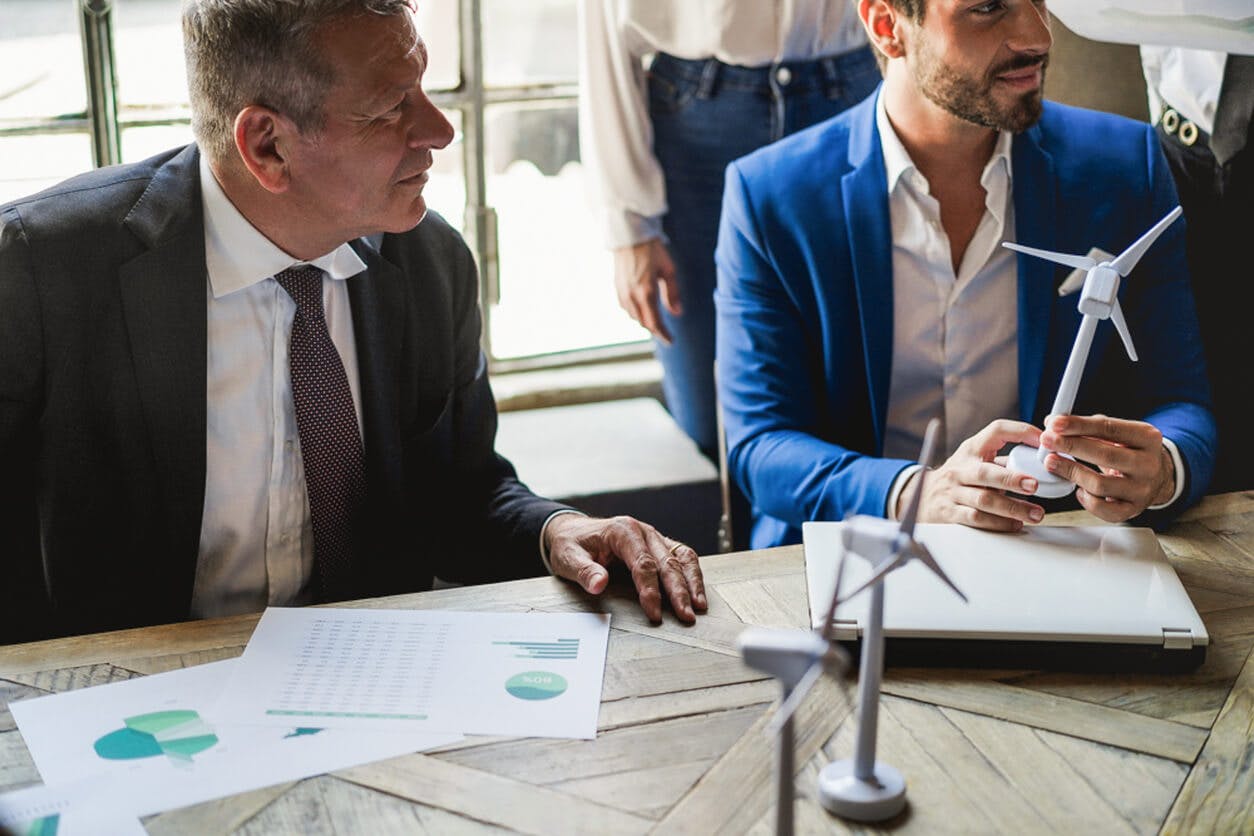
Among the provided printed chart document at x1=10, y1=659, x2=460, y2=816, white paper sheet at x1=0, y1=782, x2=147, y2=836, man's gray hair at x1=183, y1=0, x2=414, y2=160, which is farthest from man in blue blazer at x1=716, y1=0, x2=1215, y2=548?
white paper sheet at x1=0, y1=782, x2=147, y2=836

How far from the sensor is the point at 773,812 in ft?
3.84

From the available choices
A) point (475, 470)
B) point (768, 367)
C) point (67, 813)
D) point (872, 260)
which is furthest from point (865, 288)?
point (67, 813)

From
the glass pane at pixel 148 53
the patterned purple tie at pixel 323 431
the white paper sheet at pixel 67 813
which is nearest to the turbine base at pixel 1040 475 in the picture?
the patterned purple tie at pixel 323 431

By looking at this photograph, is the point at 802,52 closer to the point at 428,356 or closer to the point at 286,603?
the point at 428,356

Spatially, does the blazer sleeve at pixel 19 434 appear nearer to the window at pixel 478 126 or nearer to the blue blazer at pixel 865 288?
the blue blazer at pixel 865 288

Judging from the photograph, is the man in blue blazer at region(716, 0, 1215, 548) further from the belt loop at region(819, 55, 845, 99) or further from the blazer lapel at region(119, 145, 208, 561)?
the blazer lapel at region(119, 145, 208, 561)

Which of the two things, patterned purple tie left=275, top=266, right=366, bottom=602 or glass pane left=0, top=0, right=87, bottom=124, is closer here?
patterned purple tie left=275, top=266, right=366, bottom=602

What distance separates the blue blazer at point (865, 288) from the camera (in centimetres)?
203

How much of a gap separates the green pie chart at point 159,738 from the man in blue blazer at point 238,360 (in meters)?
0.43

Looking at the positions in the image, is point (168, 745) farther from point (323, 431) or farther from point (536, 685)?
point (323, 431)

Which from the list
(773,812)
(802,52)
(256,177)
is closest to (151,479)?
(256,177)

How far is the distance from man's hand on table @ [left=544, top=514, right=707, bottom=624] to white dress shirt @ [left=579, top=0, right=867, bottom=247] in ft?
3.89

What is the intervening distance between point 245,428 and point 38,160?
137cm

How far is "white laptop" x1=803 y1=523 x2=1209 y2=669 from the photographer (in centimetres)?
140
